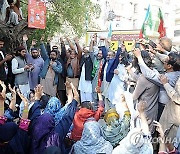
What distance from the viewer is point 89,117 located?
447 cm

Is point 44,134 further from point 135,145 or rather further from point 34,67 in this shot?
point 34,67

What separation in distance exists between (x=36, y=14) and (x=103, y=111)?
4.94 metres

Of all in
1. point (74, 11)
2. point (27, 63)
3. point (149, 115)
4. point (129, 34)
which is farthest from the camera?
point (129, 34)

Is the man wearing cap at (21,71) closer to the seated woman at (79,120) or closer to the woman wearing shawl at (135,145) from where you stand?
the seated woman at (79,120)

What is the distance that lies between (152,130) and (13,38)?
252 inches

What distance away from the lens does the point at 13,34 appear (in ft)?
34.9

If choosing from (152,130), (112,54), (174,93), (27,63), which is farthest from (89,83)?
(174,93)

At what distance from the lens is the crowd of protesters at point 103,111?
12.8ft

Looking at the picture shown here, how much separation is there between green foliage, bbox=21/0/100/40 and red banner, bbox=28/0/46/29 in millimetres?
6695

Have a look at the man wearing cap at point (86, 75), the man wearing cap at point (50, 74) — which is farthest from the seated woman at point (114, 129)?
the man wearing cap at point (86, 75)

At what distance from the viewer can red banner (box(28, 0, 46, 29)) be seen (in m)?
9.43

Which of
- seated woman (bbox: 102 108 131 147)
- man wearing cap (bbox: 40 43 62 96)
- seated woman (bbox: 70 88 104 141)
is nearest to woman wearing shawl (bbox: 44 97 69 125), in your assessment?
seated woman (bbox: 70 88 104 141)

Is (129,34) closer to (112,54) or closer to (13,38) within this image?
(13,38)

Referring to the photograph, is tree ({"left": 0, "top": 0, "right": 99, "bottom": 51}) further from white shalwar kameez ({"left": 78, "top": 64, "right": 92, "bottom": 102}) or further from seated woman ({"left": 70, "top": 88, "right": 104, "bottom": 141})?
seated woman ({"left": 70, "top": 88, "right": 104, "bottom": 141})
